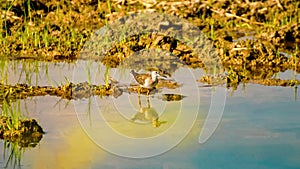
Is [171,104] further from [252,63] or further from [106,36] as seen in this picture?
[106,36]

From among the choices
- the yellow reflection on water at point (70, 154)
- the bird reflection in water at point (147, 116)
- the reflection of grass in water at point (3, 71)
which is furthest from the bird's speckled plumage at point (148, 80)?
the yellow reflection on water at point (70, 154)

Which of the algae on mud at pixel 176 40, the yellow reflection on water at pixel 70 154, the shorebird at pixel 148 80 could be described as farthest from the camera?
the algae on mud at pixel 176 40

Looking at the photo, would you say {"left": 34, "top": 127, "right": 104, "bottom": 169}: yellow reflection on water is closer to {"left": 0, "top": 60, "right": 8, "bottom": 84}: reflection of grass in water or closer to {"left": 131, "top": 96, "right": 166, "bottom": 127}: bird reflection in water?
{"left": 131, "top": 96, "right": 166, "bottom": 127}: bird reflection in water

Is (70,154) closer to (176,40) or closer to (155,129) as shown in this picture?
(155,129)

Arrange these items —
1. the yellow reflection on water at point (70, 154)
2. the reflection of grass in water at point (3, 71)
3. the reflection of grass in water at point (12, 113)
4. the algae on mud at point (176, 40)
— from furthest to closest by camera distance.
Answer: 1. the algae on mud at point (176, 40)
2. the reflection of grass in water at point (3, 71)
3. the reflection of grass in water at point (12, 113)
4. the yellow reflection on water at point (70, 154)

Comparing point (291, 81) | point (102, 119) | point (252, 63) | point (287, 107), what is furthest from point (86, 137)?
point (252, 63)

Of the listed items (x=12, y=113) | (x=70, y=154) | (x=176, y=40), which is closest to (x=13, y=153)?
(x=70, y=154)

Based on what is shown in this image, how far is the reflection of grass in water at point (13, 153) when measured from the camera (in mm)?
5371

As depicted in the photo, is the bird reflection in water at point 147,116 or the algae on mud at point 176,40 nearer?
the bird reflection in water at point 147,116

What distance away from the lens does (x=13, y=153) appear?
18.4 feet

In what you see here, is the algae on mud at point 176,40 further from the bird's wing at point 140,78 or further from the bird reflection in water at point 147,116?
the bird reflection in water at point 147,116

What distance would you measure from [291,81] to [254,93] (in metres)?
0.66

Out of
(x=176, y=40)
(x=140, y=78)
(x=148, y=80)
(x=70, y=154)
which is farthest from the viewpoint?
(x=176, y=40)

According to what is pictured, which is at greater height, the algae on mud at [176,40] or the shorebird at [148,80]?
the algae on mud at [176,40]
